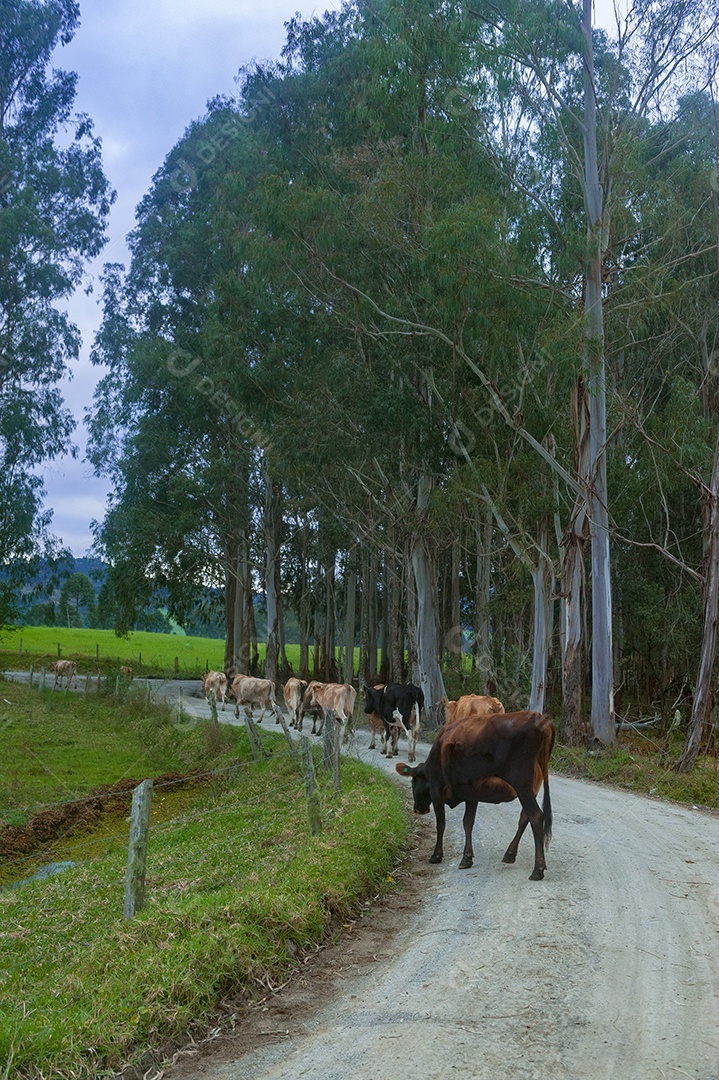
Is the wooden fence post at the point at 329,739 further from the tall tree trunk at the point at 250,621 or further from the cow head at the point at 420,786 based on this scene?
the tall tree trunk at the point at 250,621

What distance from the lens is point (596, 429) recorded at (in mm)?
20438

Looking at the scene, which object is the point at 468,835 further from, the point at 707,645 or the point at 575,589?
the point at 575,589

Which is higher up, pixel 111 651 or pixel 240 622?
pixel 240 622

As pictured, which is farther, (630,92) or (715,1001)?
(630,92)

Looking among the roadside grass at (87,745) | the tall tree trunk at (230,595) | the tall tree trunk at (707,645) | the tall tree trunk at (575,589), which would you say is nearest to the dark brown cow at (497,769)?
the roadside grass at (87,745)

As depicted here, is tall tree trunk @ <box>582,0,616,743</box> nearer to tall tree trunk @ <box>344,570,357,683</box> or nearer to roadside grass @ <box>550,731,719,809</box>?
roadside grass @ <box>550,731,719,809</box>

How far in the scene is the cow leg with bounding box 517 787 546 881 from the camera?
8555 millimetres

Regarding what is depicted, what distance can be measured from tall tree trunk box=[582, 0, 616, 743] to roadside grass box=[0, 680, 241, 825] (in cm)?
754

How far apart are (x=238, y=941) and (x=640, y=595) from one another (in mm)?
24889

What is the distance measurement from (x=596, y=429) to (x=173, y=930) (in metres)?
15.8

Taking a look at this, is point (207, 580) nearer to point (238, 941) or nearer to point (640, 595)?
point (640, 595)

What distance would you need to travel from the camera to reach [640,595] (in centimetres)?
2962

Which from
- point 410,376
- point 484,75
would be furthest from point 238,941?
point 484,75

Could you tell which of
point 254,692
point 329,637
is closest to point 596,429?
point 254,692
